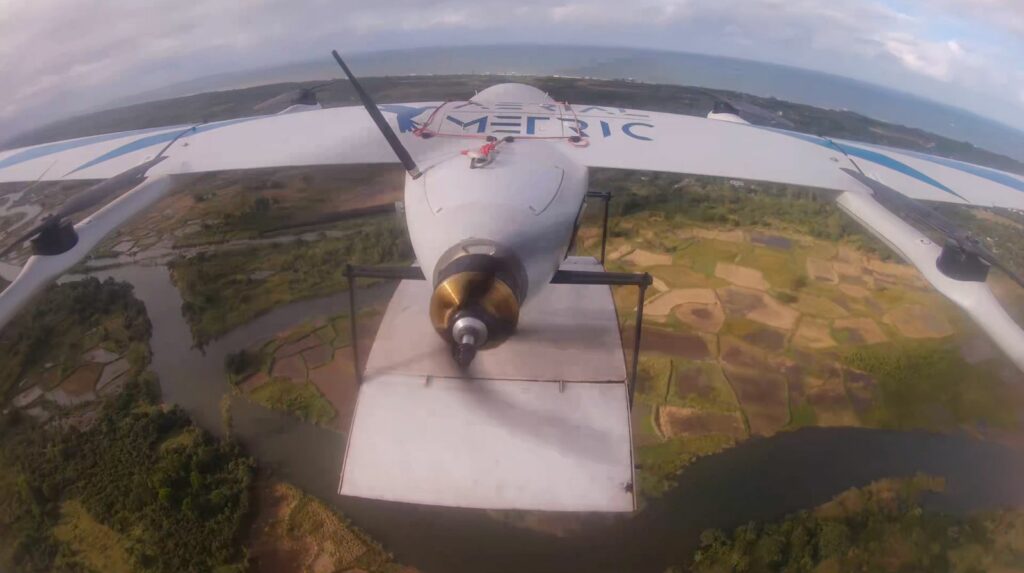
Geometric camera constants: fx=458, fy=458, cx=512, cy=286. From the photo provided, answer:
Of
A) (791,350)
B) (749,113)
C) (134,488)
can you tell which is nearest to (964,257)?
(749,113)

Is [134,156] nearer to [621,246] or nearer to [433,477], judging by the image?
[433,477]

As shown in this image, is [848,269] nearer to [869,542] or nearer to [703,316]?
[703,316]

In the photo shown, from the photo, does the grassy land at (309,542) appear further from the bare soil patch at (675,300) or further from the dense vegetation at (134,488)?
the bare soil patch at (675,300)

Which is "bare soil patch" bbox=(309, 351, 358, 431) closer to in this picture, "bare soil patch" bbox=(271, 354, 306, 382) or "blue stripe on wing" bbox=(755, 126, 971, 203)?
→ "bare soil patch" bbox=(271, 354, 306, 382)

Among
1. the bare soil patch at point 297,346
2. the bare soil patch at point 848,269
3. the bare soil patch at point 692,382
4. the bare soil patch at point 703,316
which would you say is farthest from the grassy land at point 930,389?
the bare soil patch at point 297,346

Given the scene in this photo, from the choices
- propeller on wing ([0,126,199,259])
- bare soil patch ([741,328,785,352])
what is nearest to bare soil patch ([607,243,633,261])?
bare soil patch ([741,328,785,352])
